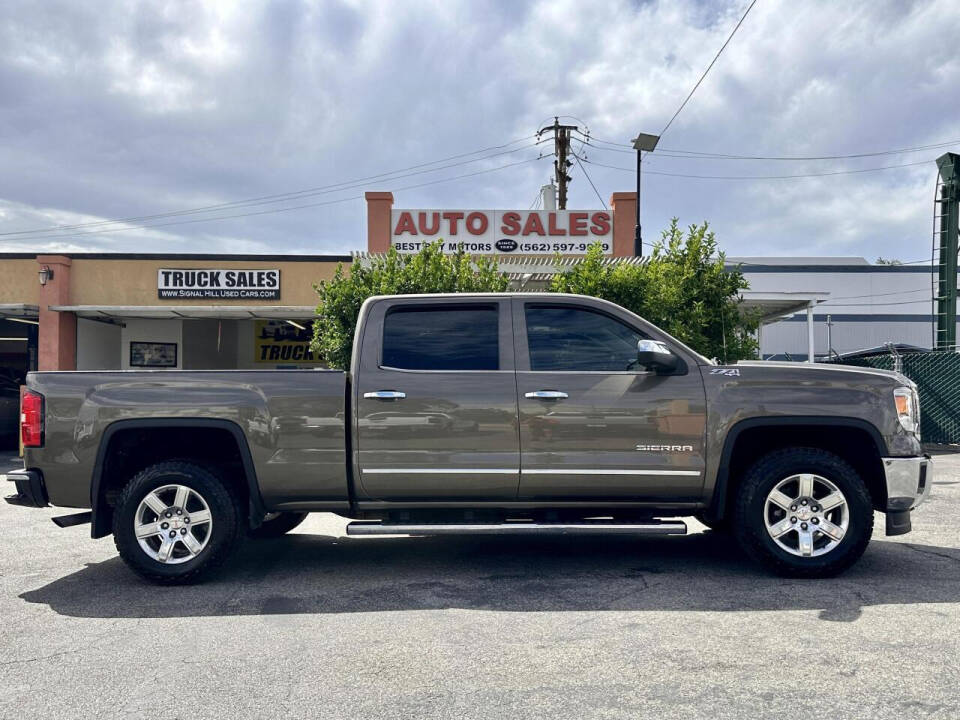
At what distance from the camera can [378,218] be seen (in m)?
21.4

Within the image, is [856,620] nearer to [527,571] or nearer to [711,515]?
[711,515]

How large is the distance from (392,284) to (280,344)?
1233 cm

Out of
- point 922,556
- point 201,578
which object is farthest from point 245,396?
point 922,556

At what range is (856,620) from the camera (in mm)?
4375

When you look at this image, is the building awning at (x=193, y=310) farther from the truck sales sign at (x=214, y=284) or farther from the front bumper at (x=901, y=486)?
the front bumper at (x=901, y=486)

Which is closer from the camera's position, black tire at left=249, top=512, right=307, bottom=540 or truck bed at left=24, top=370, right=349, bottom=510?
truck bed at left=24, top=370, right=349, bottom=510

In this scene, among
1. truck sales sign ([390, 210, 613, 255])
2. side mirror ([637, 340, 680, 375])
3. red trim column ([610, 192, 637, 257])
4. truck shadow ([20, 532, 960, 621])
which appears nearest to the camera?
truck shadow ([20, 532, 960, 621])

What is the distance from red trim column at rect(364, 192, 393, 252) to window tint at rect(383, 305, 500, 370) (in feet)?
52.9

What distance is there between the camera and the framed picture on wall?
23.3 metres

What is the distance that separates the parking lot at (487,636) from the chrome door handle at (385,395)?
1277mm

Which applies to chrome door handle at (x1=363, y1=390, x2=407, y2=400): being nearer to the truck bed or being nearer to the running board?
the truck bed

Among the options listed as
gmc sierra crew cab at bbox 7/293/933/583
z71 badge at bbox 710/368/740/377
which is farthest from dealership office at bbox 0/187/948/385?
gmc sierra crew cab at bbox 7/293/933/583

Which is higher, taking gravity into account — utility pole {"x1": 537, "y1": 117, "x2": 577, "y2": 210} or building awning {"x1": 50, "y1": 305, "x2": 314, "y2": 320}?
utility pole {"x1": 537, "y1": 117, "x2": 577, "y2": 210}

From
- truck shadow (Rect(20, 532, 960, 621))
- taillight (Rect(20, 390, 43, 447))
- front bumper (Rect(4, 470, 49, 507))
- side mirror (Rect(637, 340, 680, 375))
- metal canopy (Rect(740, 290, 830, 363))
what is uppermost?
metal canopy (Rect(740, 290, 830, 363))
